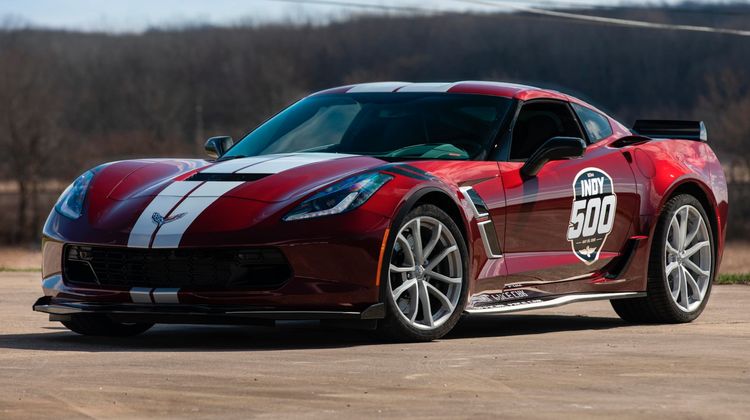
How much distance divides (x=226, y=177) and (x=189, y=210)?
1.39ft

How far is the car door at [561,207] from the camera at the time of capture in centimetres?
795

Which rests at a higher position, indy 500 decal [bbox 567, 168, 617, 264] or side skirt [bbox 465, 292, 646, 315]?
indy 500 decal [bbox 567, 168, 617, 264]

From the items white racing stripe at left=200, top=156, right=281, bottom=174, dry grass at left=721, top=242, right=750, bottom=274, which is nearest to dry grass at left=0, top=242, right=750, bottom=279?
dry grass at left=721, top=242, right=750, bottom=274

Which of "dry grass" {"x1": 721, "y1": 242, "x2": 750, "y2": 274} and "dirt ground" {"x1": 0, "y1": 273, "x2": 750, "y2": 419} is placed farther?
"dry grass" {"x1": 721, "y1": 242, "x2": 750, "y2": 274}

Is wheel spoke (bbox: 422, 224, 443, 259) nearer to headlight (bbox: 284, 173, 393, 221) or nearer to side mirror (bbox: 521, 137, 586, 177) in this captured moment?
headlight (bbox: 284, 173, 393, 221)

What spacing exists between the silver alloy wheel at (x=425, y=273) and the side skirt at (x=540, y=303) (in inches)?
7.6

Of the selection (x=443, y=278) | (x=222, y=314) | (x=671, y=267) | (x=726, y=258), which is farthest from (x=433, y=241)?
(x=726, y=258)

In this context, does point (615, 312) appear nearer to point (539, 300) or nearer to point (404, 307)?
point (539, 300)

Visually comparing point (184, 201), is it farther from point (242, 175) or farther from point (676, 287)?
point (676, 287)

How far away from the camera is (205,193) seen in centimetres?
714

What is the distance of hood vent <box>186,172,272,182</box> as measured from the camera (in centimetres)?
724

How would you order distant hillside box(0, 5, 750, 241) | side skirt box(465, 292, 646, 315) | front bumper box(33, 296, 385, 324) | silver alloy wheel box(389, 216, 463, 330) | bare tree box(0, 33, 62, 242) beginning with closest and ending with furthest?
front bumper box(33, 296, 385, 324) < silver alloy wheel box(389, 216, 463, 330) < side skirt box(465, 292, 646, 315) < bare tree box(0, 33, 62, 242) < distant hillside box(0, 5, 750, 241)

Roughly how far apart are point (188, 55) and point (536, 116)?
148482 millimetres

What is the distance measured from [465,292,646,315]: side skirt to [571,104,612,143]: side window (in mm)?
1010
